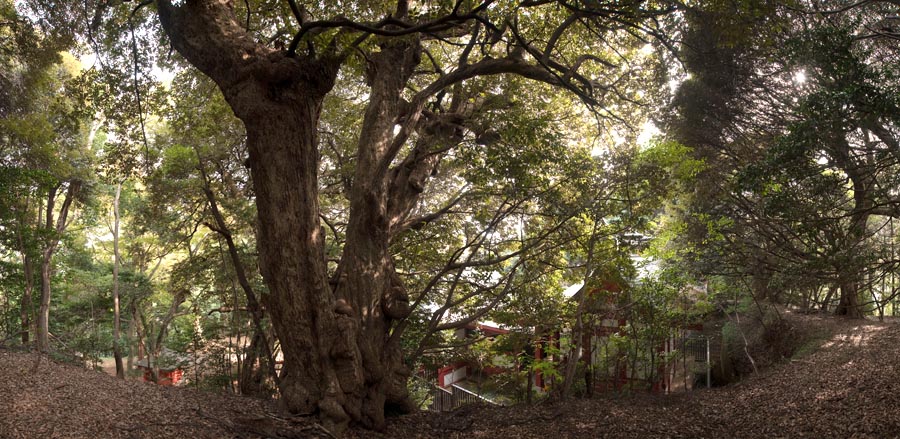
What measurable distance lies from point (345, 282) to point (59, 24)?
6156mm

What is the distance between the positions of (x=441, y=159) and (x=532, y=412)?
4.23 metres

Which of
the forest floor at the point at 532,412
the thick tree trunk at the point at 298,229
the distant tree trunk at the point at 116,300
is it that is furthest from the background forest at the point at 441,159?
the forest floor at the point at 532,412

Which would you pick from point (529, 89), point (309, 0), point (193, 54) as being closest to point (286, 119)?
point (193, 54)

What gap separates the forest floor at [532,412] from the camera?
4.76 meters

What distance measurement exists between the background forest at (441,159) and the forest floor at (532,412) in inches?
23.3

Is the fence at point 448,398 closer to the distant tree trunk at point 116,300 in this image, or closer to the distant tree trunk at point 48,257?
the distant tree trunk at point 116,300

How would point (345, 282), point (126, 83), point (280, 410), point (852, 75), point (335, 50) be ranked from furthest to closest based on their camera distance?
point (126, 83) < point (852, 75) < point (345, 282) < point (280, 410) < point (335, 50)

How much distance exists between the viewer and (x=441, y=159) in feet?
29.0

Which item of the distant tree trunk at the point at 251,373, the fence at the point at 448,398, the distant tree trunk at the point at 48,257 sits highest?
the distant tree trunk at the point at 48,257

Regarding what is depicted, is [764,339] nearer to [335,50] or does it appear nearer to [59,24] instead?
[335,50]

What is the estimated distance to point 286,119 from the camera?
192 inches

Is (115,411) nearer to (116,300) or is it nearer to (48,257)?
(48,257)

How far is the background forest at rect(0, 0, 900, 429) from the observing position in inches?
203

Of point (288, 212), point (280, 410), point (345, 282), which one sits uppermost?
point (288, 212)
